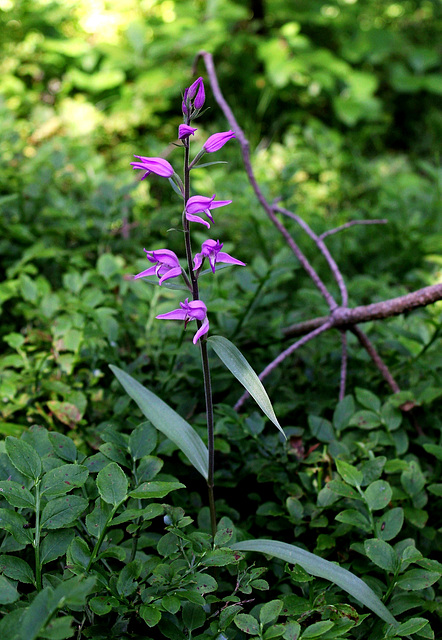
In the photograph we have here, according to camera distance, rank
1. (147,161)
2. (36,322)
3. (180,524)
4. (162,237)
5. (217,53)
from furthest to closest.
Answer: (217,53)
(162,237)
(36,322)
(180,524)
(147,161)

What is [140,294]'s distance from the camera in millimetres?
1710

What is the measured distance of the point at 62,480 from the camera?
3.27ft

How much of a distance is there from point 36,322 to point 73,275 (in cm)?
21

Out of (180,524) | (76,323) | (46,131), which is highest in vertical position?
(46,131)

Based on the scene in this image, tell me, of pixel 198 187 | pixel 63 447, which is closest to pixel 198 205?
pixel 63 447

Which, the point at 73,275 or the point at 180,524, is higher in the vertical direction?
the point at 73,275

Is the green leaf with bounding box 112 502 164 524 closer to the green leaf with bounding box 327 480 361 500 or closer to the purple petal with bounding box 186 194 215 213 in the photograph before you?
the green leaf with bounding box 327 480 361 500

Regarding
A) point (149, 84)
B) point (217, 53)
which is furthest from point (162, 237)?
point (217, 53)

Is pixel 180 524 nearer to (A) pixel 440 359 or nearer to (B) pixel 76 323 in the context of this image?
(B) pixel 76 323

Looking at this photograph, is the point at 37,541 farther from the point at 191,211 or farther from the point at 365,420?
the point at 365,420

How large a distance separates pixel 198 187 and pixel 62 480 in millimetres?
1977

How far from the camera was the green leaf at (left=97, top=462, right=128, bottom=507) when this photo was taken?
0.97m

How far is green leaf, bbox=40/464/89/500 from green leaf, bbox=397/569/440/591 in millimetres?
600

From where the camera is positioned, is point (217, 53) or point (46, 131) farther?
point (217, 53)
